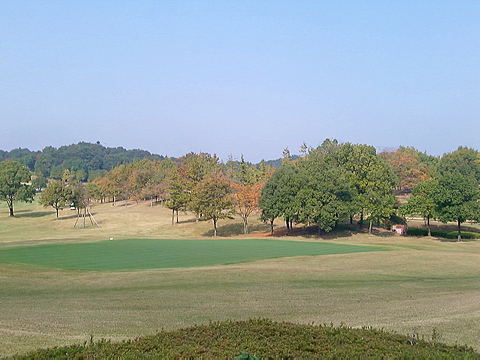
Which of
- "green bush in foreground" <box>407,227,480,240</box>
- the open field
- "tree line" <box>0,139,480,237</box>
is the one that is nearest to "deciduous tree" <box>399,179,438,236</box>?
"tree line" <box>0,139,480,237</box>

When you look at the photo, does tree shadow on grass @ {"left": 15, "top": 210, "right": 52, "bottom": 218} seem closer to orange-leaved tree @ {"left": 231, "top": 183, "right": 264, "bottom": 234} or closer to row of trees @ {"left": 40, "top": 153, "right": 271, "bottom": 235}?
row of trees @ {"left": 40, "top": 153, "right": 271, "bottom": 235}

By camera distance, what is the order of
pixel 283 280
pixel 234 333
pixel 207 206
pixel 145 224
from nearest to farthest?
1. pixel 234 333
2. pixel 283 280
3. pixel 207 206
4. pixel 145 224

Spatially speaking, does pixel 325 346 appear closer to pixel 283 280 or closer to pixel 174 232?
pixel 283 280

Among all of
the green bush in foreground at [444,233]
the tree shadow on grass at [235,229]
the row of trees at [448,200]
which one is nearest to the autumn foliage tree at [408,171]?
the green bush in foreground at [444,233]

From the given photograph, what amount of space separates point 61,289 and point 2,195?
92.1 meters

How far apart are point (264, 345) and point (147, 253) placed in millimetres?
36841

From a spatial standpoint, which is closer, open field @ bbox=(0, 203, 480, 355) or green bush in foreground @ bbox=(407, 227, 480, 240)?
open field @ bbox=(0, 203, 480, 355)

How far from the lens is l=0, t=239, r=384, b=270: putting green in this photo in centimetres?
3819

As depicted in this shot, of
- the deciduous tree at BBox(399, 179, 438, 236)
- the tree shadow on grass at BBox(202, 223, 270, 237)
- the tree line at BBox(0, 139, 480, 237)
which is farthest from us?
the tree shadow on grass at BBox(202, 223, 270, 237)

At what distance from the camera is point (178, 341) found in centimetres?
1108

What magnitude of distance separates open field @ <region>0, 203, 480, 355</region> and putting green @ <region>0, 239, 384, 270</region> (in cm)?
284

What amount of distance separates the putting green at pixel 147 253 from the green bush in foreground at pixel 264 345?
83.8 feet

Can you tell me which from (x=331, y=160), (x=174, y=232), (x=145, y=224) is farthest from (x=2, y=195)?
(x=331, y=160)

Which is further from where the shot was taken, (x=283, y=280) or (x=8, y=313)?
(x=283, y=280)
